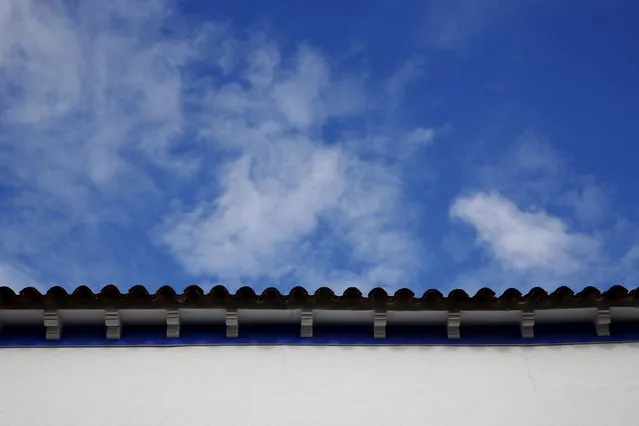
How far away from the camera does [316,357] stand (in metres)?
8.42

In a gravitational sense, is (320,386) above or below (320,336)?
below

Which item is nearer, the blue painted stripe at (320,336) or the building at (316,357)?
the building at (316,357)

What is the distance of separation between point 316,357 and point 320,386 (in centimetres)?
41

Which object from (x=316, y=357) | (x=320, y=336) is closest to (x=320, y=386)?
(x=316, y=357)

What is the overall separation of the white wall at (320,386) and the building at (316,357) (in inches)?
0.6

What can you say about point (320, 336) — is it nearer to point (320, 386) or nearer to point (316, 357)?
point (316, 357)

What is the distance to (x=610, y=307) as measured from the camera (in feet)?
28.1

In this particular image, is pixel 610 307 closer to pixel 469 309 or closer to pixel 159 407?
pixel 469 309

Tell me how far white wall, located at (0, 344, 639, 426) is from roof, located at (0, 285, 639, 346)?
0.17 metres

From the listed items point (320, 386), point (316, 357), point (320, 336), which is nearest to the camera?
point (320, 386)

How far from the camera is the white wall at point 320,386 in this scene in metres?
7.76

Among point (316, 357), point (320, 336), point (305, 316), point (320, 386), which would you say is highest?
point (305, 316)

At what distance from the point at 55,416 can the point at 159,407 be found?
3.37 ft

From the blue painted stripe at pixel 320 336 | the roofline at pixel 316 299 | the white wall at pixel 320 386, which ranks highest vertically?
the roofline at pixel 316 299
